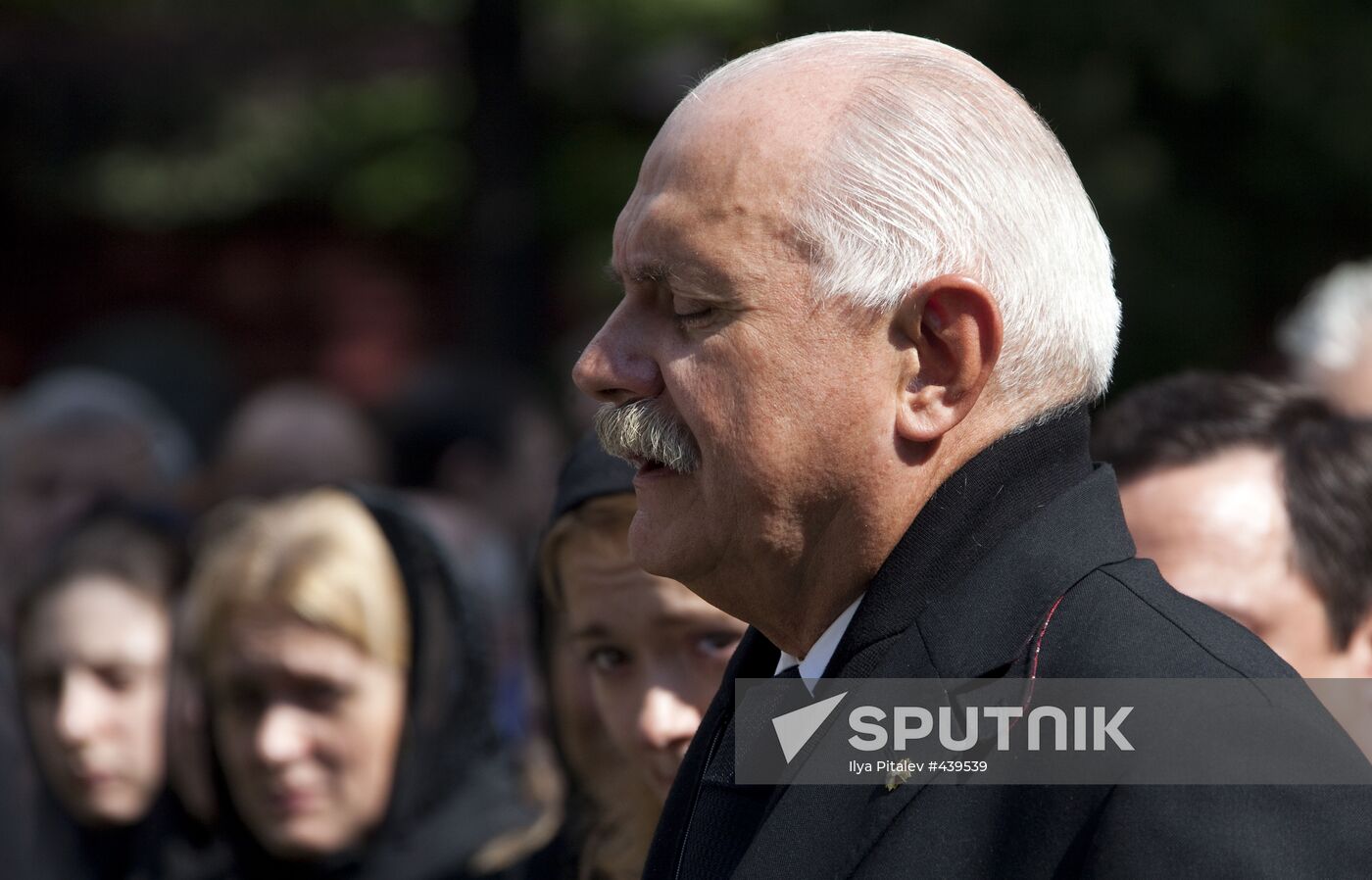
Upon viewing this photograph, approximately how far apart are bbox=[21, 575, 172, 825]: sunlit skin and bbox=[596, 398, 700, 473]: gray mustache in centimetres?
306

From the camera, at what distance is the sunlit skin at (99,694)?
4746mm

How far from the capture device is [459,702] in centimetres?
421

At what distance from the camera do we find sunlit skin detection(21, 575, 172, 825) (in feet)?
15.6

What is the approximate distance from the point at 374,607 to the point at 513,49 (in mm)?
6769

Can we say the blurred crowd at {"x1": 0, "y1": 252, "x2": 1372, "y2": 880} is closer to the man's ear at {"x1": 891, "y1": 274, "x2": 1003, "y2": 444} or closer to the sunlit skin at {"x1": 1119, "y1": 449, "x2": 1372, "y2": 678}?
the sunlit skin at {"x1": 1119, "y1": 449, "x2": 1372, "y2": 678}

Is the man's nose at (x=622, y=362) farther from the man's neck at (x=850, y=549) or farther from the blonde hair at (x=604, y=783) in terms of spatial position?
the blonde hair at (x=604, y=783)

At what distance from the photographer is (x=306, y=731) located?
13.1ft

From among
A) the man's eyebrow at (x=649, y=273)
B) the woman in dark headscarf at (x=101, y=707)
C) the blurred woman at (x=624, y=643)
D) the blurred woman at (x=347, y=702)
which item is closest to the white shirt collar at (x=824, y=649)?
the man's eyebrow at (x=649, y=273)

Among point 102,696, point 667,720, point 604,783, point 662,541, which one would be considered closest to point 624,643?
point 667,720

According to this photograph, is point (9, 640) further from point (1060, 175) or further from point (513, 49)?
point (513, 49)

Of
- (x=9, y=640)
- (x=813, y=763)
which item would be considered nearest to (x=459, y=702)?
(x=9, y=640)

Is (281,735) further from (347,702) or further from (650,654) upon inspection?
(650,654)

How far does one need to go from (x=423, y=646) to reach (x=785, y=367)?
239 centimetres

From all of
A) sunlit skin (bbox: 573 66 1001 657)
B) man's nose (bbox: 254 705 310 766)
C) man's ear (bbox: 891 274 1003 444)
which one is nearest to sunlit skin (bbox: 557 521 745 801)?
sunlit skin (bbox: 573 66 1001 657)
